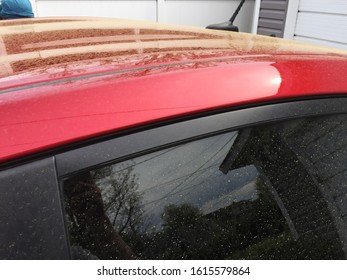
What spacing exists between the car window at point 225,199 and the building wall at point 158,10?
5.87 metres

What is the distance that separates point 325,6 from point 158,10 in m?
2.98

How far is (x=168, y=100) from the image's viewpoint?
83cm

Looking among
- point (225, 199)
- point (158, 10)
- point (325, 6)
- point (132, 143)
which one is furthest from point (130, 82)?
point (158, 10)

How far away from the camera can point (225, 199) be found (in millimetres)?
892

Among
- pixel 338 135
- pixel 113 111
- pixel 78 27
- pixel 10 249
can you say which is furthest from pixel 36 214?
pixel 78 27

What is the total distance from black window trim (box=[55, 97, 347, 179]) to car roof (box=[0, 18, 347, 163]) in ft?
0.08

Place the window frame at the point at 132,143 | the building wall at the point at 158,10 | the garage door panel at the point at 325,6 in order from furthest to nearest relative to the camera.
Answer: the building wall at the point at 158,10, the garage door panel at the point at 325,6, the window frame at the point at 132,143

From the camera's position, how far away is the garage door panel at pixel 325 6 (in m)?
4.66

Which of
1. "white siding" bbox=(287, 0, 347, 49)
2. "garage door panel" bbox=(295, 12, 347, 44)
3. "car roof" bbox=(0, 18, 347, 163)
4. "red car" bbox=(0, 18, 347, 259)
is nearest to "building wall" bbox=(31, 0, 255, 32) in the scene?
"white siding" bbox=(287, 0, 347, 49)

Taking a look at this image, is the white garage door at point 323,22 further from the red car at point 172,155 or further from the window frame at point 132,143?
the window frame at point 132,143

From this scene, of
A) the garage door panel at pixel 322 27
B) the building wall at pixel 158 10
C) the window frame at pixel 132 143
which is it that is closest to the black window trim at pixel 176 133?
the window frame at pixel 132 143

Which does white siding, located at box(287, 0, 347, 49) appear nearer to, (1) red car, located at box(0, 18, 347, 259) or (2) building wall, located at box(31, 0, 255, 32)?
(2) building wall, located at box(31, 0, 255, 32)

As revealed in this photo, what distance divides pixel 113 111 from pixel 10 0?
151 inches

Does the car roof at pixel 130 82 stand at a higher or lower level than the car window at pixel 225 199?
higher
